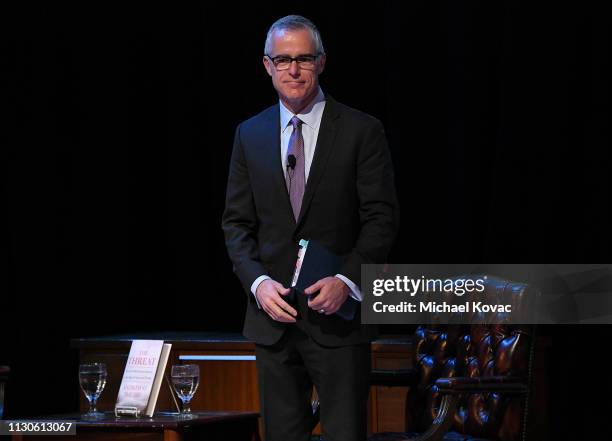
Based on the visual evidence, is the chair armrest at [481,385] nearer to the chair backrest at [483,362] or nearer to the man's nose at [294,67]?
the chair backrest at [483,362]

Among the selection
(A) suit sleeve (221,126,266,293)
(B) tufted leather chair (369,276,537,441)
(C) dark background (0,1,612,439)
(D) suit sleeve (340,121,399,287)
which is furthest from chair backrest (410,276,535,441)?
(A) suit sleeve (221,126,266,293)

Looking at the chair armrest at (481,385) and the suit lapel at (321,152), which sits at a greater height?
the suit lapel at (321,152)

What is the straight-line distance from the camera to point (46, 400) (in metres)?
4.73

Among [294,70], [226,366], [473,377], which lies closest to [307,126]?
[294,70]

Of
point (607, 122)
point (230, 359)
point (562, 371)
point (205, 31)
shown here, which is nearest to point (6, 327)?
point (230, 359)

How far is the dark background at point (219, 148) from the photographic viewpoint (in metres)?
3.87

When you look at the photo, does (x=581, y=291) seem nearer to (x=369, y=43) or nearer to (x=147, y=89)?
(x=369, y=43)

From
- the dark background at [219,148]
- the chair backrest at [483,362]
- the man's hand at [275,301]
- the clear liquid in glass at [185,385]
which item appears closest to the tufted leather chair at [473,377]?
the chair backrest at [483,362]

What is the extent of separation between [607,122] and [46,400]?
2.67m

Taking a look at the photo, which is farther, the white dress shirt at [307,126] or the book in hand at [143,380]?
the book in hand at [143,380]

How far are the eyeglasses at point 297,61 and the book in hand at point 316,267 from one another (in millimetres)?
415

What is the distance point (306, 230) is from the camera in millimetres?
2484

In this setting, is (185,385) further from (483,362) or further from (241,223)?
(483,362)

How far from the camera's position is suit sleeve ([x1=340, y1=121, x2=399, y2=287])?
247 centimetres
